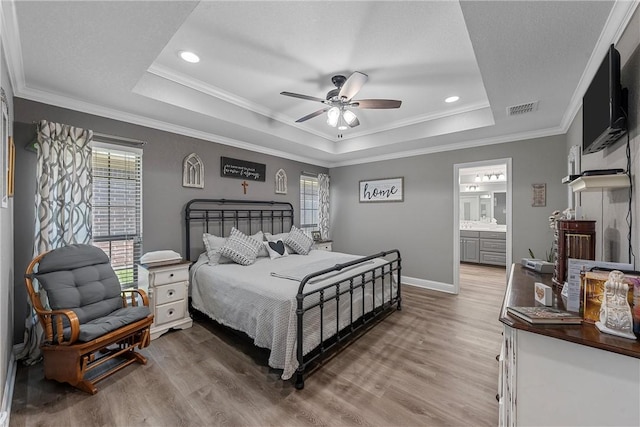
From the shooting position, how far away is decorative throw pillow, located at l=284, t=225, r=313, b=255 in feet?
13.9

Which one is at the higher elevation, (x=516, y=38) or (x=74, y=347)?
(x=516, y=38)

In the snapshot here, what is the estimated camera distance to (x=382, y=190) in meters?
5.25

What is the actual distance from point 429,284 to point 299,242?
8.12 ft

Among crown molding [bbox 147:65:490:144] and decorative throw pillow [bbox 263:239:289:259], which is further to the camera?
decorative throw pillow [bbox 263:239:289:259]

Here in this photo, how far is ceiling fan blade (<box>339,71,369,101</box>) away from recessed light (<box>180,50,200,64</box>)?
1.40 metres

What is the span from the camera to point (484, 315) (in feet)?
11.4

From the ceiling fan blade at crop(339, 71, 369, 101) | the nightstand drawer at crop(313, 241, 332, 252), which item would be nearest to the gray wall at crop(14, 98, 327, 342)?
the nightstand drawer at crop(313, 241, 332, 252)

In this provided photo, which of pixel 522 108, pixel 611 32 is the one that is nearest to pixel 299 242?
pixel 522 108

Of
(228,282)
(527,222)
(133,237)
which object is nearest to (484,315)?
(527,222)

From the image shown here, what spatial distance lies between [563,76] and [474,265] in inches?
214

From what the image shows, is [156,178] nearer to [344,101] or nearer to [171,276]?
[171,276]

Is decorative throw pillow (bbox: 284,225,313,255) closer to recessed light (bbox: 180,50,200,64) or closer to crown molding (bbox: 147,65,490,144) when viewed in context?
crown molding (bbox: 147,65,490,144)

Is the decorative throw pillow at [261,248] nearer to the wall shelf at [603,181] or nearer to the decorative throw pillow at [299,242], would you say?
the decorative throw pillow at [299,242]

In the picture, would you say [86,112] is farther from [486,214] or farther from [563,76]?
[486,214]
